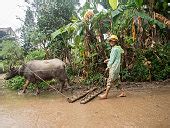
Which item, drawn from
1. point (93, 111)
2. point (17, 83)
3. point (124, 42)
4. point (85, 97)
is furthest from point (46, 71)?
point (93, 111)

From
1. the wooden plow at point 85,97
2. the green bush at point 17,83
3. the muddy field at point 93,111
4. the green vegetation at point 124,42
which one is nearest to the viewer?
the muddy field at point 93,111

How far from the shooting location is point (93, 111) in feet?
23.0

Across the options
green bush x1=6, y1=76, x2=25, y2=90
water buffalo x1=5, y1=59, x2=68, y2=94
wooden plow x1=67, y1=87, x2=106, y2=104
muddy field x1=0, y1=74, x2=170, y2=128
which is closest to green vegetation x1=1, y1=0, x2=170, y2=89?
green bush x1=6, y1=76, x2=25, y2=90

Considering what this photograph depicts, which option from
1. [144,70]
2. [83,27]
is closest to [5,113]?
[83,27]

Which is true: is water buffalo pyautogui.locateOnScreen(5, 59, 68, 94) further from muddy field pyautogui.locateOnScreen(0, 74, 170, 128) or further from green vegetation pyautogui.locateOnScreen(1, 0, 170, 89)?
green vegetation pyautogui.locateOnScreen(1, 0, 170, 89)

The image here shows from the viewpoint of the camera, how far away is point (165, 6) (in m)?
11.4

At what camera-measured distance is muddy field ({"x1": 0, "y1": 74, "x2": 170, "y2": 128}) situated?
596 cm

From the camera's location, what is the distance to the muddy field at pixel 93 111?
5.96 meters

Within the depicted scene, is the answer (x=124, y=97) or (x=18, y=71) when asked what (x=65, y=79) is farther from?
(x=124, y=97)

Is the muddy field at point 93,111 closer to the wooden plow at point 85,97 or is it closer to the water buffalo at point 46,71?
the wooden plow at point 85,97

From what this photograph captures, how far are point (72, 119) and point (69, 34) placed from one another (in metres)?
5.95

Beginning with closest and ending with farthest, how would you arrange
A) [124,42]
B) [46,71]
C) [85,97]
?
[85,97] < [46,71] < [124,42]

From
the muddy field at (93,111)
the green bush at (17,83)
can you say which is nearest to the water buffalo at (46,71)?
the muddy field at (93,111)

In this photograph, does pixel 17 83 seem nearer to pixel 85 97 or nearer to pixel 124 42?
pixel 85 97
